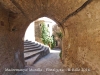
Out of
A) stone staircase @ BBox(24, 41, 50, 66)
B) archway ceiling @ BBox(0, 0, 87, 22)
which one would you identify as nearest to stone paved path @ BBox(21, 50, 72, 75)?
stone staircase @ BBox(24, 41, 50, 66)

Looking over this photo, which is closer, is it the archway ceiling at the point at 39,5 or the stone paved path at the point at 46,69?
the archway ceiling at the point at 39,5

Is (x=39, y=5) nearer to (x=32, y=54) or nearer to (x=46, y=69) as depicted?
(x=46, y=69)

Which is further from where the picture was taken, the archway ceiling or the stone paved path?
the stone paved path

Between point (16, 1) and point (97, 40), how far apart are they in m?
1.66

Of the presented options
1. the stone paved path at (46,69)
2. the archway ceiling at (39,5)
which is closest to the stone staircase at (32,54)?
the stone paved path at (46,69)

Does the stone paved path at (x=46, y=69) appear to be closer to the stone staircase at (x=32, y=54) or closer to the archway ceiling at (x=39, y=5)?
the stone staircase at (x=32, y=54)

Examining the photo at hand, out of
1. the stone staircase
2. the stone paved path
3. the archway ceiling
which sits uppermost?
the archway ceiling

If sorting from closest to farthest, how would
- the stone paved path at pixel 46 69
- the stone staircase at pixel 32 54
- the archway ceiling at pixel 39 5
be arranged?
the archway ceiling at pixel 39 5 < the stone paved path at pixel 46 69 < the stone staircase at pixel 32 54

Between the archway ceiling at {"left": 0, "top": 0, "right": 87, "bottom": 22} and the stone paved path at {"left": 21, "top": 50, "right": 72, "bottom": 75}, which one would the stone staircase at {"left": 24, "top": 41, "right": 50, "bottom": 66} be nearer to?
the stone paved path at {"left": 21, "top": 50, "right": 72, "bottom": 75}

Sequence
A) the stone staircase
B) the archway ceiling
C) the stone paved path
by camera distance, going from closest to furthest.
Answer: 1. the archway ceiling
2. the stone paved path
3. the stone staircase

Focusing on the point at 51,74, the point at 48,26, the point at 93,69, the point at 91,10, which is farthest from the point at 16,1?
the point at 48,26

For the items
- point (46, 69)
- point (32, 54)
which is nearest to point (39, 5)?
point (46, 69)

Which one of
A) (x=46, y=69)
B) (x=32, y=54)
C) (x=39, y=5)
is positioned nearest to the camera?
(x=39, y=5)

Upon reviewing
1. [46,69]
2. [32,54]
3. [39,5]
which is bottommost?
[46,69]
